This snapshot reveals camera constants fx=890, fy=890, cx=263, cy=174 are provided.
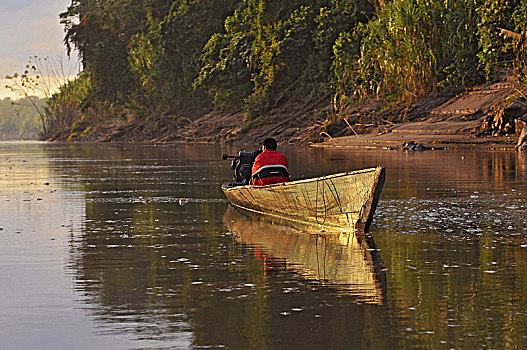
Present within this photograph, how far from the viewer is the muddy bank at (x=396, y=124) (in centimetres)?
3681

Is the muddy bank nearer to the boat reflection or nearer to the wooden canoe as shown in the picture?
the wooden canoe

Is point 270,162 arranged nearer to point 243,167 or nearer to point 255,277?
point 243,167

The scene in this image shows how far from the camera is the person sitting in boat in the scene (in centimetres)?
1420

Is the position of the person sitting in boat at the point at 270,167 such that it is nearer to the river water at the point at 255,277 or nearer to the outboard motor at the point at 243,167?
the river water at the point at 255,277

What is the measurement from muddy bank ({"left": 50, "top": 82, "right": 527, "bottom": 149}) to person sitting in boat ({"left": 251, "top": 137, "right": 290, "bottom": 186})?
76.1 ft

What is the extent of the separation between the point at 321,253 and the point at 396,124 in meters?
33.0

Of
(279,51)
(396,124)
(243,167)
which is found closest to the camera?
(243,167)


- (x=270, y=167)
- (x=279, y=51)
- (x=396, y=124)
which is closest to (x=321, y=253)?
(x=270, y=167)

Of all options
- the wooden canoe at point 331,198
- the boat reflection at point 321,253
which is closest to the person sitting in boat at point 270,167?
the wooden canoe at point 331,198

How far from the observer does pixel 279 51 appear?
56.0m

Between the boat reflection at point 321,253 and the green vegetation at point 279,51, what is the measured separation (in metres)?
27.6

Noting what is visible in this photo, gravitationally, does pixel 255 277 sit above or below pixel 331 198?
below

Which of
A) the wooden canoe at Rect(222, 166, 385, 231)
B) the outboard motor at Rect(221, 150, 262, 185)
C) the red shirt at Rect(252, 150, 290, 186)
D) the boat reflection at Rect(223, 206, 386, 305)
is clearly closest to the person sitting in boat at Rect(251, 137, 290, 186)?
the red shirt at Rect(252, 150, 290, 186)

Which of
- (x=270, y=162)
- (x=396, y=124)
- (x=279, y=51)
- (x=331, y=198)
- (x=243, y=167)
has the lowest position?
(x=331, y=198)
